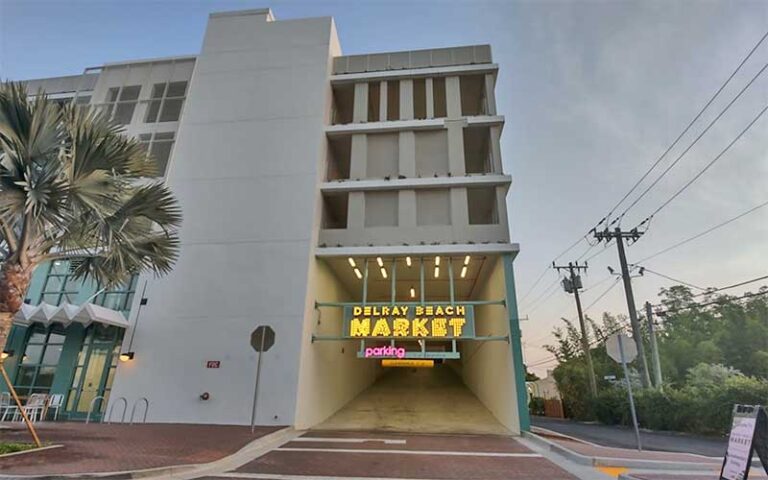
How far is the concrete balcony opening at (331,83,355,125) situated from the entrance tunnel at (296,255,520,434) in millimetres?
6621

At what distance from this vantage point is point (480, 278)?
1371 cm

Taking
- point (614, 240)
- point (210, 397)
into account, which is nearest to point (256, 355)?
point (210, 397)

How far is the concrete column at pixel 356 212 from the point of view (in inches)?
470

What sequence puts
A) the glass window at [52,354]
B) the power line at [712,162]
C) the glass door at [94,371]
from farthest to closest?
the glass window at [52,354]
the glass door at [94,371]
the power line at [712,162]

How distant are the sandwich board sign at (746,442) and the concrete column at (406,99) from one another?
39.2 ft

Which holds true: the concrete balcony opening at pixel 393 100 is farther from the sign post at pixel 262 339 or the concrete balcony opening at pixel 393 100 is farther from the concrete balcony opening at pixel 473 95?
the sign post at pixel 262 339

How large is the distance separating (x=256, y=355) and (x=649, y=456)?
891cm

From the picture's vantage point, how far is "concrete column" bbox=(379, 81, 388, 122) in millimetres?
13445

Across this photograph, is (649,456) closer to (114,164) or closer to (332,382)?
(332,382)

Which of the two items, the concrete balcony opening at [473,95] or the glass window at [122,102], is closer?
the concrete balcony opening at [473,95]

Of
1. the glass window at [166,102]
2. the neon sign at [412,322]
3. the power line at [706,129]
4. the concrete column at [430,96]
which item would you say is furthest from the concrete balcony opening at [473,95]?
the glass window at [166,102]

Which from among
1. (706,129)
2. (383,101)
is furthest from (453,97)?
(706,129)

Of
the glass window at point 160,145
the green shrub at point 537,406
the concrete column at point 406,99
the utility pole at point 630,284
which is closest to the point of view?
the glass window at point 160,145

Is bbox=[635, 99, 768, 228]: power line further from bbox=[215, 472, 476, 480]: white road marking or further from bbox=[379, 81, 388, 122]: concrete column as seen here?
bbox=[215, 472, 476, 480]: white road marking
